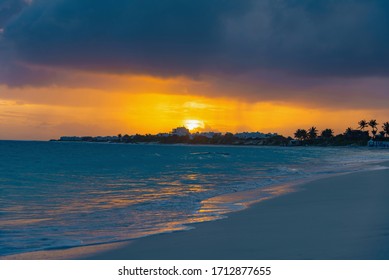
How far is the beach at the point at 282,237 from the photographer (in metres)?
7.43

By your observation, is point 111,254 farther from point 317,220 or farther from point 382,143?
point 382,143

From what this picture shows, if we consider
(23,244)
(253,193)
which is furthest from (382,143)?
(23,244)

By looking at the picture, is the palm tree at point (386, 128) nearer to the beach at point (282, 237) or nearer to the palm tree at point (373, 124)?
the palm tree at point (373, 124)

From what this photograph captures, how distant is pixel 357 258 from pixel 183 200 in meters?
10.0

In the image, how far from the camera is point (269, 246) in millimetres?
7961

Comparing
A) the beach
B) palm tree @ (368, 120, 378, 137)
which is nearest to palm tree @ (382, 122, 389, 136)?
palm tree @ (368, 120, 378, 137)

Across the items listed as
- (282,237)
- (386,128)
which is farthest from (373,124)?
(282,237)

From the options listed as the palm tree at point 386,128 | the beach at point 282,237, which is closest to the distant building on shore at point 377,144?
the palm tree at point 386,128

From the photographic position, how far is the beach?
24.4 feet

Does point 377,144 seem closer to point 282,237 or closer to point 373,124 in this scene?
point 373,124

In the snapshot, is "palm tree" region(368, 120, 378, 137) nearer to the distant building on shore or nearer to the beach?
the distant building on shore

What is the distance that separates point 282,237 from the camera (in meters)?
8.69

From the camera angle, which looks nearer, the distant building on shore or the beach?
the beach
